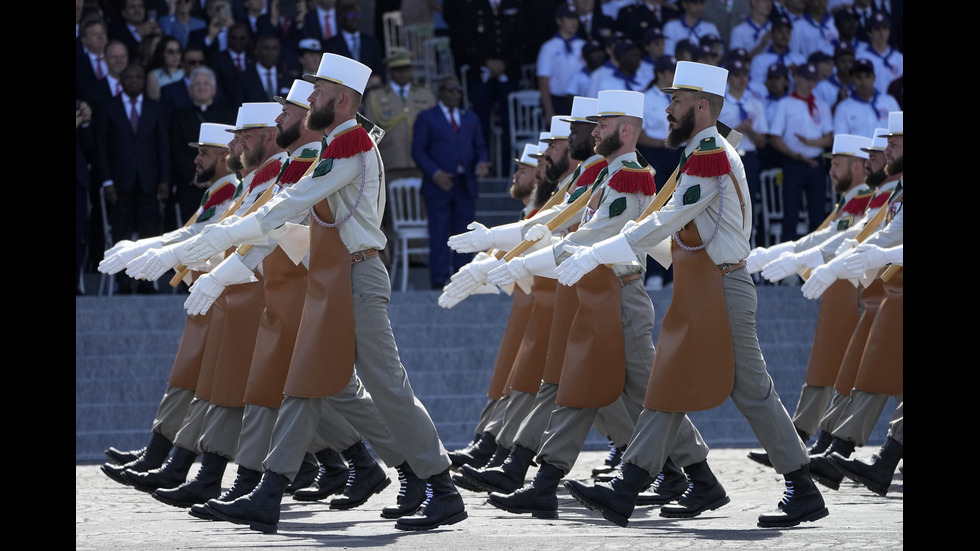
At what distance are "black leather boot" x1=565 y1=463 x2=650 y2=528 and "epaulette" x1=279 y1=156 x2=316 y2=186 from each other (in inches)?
75.8

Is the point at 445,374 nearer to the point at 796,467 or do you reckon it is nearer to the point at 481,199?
the point at 481,199

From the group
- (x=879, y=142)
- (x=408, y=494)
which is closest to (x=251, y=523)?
(x=408, y=494)

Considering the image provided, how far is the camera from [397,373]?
6.59 m

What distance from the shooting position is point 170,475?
8188mm

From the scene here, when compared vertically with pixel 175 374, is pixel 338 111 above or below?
above

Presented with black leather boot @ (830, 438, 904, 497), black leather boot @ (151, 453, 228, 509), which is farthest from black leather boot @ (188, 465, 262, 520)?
black leather boot @ (830, 438, 904, 497)

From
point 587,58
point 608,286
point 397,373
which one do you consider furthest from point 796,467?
point 587,58

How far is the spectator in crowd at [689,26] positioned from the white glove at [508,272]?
343 inches

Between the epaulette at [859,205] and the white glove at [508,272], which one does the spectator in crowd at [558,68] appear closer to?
the epaulette at [859,205]

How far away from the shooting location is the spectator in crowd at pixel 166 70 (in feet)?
45.8

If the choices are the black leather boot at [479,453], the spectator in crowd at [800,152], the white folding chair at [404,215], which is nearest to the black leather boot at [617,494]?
the black leather boot at [479,453]

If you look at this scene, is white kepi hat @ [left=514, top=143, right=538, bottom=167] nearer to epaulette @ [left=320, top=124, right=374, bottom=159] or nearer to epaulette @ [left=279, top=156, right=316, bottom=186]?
epaulette @ [left=279, top=156, right=316, bottom=186]

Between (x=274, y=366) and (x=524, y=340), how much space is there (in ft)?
6.61

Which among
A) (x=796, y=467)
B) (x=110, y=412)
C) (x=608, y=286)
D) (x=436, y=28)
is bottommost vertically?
(x=110, y=412)
